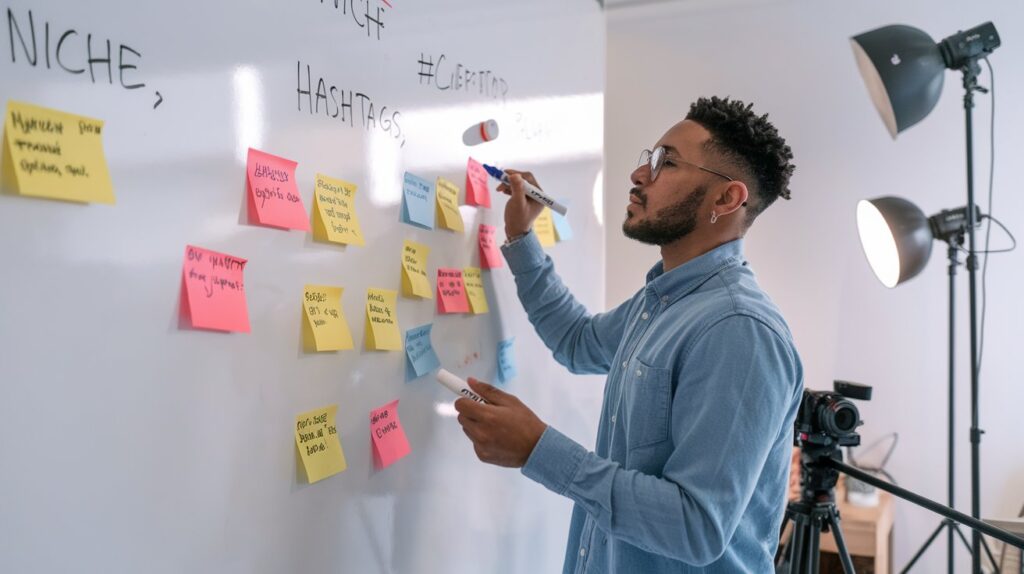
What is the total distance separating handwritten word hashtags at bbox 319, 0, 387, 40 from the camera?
808 mm

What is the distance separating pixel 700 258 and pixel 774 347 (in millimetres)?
204

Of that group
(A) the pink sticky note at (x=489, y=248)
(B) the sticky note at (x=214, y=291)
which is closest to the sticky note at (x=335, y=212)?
(B) the sticky note at (x=214, y=291)

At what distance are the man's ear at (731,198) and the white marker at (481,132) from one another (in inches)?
14.1

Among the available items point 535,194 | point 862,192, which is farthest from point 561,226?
point 862,192

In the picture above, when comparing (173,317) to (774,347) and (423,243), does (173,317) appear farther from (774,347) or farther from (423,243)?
(774,347)

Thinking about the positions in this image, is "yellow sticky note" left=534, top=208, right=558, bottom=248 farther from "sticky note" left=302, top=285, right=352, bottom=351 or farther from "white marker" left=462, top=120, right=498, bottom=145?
"sticky note" left=302, top=285, right=352, bottom=351

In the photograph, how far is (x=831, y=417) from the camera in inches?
43.7

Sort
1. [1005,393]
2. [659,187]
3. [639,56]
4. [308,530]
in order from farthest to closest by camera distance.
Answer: [639,56] → [1005,393] → [659,187] → [308,530]

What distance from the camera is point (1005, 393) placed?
7.09 feet

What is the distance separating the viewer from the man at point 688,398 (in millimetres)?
762

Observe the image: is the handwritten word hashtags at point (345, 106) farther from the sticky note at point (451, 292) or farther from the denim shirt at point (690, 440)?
the denim shirt at point (690, 440)

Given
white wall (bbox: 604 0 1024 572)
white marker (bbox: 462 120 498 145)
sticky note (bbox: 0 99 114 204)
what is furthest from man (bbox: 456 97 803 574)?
white wall (bbox: 604 0 1024 572)

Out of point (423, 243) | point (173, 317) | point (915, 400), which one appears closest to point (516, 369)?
point (423, 243)

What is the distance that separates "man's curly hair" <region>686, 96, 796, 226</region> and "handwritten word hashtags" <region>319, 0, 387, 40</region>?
483 mm
